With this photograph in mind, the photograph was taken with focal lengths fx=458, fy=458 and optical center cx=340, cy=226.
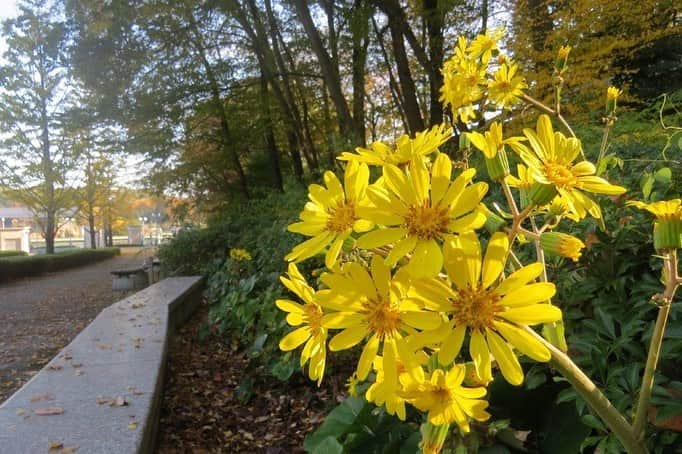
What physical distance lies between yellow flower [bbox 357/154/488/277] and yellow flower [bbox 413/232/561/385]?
0.02 m

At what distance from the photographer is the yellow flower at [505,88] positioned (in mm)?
1067

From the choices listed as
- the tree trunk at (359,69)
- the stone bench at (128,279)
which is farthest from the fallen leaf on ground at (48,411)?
the stone bench at (128,279)

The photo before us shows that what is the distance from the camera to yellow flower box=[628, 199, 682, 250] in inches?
22.3

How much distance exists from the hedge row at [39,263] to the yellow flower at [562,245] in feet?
50.0

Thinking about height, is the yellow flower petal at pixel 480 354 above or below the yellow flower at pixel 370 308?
below

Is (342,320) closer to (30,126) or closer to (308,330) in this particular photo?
(308,330)

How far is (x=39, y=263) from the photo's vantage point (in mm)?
14555

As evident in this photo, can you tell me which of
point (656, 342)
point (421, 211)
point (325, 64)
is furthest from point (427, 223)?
point (325, 64)

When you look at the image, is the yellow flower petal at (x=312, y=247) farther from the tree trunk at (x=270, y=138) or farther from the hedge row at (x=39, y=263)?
the hedge row at (x=39, y=263)

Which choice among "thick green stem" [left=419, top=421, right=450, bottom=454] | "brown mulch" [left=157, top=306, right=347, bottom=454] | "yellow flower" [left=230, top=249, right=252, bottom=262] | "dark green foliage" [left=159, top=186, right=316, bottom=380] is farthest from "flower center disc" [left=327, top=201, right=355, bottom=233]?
"yellow flower" [left=230, top=249, right=252, bottom=262]

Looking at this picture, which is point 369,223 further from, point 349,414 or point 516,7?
point 516,7

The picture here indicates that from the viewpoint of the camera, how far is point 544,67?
5.70m

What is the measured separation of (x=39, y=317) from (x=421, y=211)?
8233 mm

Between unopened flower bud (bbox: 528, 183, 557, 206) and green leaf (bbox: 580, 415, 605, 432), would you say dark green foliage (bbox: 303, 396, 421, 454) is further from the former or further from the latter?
unopened flower bud (bbox: 528, 183, 557, 206)
